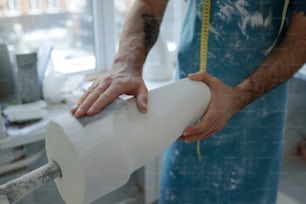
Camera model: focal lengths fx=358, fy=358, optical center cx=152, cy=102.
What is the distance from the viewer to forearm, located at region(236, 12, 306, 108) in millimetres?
565

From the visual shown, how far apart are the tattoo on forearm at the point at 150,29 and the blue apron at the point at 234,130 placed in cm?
6

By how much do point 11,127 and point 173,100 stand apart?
1.64 feet

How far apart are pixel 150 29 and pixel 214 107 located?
0.73ft

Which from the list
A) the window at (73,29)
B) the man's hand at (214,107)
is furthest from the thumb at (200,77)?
the window at (73,29)

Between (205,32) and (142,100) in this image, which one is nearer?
(142,100)

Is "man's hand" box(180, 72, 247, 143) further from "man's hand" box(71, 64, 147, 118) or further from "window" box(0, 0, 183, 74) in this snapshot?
"window" box(0, 0, 183, 74)

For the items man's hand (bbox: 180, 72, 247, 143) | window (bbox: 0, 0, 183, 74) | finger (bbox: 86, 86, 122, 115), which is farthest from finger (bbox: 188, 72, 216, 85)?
window (bbox: 0, 0, 183, 74)

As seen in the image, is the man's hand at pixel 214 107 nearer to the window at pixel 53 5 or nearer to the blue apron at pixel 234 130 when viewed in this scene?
the blue apron at pixel 234 130

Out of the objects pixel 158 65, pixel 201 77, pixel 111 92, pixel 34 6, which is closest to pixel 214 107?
→ pixel 201 77

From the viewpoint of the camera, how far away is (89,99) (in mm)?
430

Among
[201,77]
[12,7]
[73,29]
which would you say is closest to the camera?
[201,77]

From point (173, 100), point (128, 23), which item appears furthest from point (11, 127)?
point (173, 100)

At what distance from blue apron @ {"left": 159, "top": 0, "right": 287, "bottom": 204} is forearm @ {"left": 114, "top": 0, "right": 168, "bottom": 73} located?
66 mm

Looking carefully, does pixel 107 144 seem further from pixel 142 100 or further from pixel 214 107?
pixel 214 107
